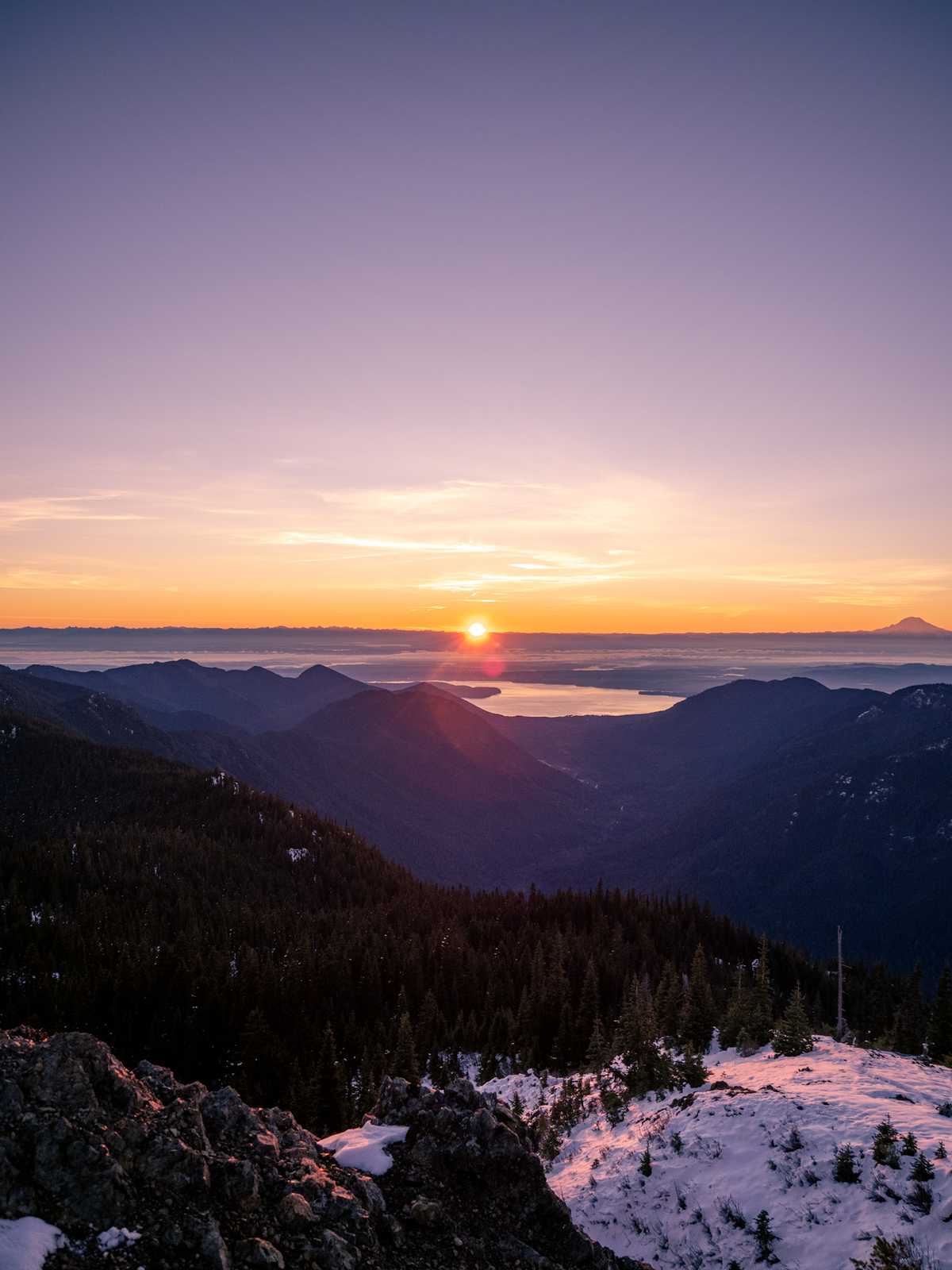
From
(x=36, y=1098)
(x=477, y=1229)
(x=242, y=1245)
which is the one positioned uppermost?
(x=36, y=1098)

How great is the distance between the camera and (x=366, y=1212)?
14203 millimetres

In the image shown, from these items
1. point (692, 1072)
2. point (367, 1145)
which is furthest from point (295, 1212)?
point (692, 1072)

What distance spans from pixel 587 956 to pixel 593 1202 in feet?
293

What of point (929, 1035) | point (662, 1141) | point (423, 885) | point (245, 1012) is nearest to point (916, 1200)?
point (662, 1141)

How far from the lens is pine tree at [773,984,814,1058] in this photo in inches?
1318

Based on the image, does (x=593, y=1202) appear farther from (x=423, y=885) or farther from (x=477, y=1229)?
(x=423, y=885)

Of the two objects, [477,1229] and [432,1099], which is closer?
[477,1229]

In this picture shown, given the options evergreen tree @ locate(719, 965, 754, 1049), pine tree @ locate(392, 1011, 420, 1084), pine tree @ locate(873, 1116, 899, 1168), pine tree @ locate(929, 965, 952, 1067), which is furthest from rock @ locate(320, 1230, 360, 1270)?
pine tree @ locate(392, 1011, 420, 1084)

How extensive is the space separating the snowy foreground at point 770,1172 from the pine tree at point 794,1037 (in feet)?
10.5

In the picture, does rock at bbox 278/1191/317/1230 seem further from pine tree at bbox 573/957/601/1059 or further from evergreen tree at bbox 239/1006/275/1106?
evergreen tree at bbox 239/1006/275/1106

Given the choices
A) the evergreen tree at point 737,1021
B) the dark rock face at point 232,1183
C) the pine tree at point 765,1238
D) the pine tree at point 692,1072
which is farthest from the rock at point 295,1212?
the evergreen tree at point 737,1021

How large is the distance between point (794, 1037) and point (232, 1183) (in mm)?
31164

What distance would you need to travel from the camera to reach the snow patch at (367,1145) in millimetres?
16984

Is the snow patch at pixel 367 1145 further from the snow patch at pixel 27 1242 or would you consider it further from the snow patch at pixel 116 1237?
the snow patch at pixel 27 1242
